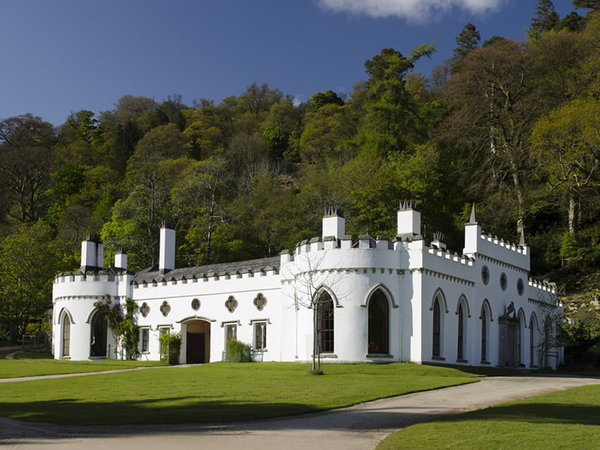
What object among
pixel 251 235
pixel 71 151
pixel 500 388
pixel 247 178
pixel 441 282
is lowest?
pixel 500 388

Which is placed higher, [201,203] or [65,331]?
[201,203]

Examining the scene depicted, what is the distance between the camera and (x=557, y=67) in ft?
192

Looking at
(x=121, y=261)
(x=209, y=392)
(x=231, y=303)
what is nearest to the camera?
(x=209, y=392)

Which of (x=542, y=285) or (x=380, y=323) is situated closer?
(x=380, y=323)

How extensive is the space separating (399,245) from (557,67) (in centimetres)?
3414

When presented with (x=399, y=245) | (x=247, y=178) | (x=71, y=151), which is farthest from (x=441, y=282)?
(x=71, y=151)

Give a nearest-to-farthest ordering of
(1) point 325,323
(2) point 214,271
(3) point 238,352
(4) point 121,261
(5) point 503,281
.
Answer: (1) point 325,323
(3) point 238,352
(5) point 503,281
(2) point 214,271
(4) point 121,261

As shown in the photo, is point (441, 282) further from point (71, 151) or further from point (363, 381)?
point (71, 151)

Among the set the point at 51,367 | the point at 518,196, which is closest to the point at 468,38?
the point at 518,196

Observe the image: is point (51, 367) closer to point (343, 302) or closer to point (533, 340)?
point (343, 302)

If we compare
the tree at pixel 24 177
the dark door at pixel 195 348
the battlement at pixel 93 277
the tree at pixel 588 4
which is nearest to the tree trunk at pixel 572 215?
the dark door at pixel 195 348

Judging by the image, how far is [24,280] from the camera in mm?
52031

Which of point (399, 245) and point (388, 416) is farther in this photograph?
point (399, 245)

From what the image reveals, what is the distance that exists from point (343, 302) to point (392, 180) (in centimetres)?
2714
